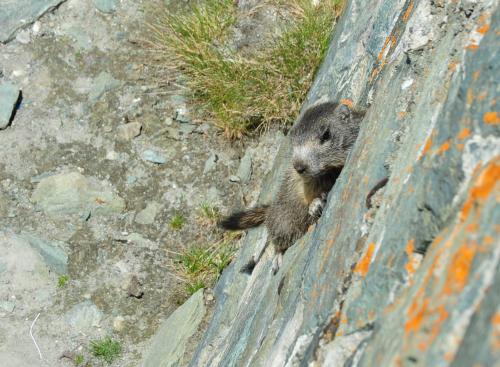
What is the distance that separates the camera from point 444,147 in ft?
6.99

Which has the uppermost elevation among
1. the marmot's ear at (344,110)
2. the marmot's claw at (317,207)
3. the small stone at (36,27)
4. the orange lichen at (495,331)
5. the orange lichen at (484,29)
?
the orange lichen at (484,29)

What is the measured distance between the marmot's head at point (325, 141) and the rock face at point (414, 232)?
0.67 m

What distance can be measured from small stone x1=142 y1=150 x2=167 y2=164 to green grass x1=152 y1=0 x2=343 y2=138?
2.12 feet

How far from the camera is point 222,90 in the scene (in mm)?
7016

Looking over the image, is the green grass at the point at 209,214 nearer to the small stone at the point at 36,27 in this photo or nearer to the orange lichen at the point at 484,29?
the small stone at the point at 36,27

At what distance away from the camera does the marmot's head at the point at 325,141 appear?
4.71 metres

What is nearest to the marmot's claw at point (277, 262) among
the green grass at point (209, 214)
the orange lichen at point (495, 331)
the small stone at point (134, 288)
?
the green grass at point (209, 214)

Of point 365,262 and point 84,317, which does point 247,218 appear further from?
point 365,262

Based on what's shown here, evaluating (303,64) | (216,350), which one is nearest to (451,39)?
(216,350)

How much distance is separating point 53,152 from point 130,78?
1163 mm

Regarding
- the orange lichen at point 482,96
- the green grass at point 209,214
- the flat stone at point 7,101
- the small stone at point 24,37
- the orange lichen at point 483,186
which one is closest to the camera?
the orange lichen at point 483,186

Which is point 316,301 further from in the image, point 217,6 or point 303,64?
point 217,6

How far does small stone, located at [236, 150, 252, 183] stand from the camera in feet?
23.2

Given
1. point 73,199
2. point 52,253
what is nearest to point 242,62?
point 73,199
